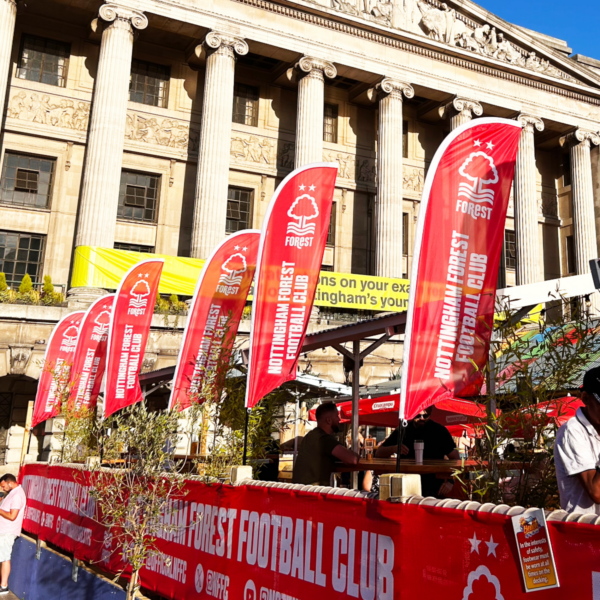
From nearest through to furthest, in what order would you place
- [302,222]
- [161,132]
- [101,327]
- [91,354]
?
[302,222] < [91,354] < [101,327] < [161,132]

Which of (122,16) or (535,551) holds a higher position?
(122,16)

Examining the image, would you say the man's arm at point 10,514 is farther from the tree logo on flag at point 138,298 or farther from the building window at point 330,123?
the building window at point 330,123

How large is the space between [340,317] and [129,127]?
1212cm

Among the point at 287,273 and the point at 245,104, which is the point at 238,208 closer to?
the point at 245,104

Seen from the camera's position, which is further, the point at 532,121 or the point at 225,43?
the point at 532,121

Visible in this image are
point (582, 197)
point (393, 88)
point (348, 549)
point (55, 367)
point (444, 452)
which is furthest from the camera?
point (582, 197)

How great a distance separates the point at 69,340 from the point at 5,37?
14115mm

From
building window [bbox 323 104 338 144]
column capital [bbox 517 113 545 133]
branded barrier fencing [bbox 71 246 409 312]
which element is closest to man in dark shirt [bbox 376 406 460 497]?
branded barrier fencing [bbox 71 246 409 312]

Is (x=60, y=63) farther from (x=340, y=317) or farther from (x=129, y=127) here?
(x=340, y=317)

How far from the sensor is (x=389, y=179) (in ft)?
94.2

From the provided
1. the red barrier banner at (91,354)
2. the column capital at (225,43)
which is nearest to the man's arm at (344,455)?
the red barrier banner at (91,354)

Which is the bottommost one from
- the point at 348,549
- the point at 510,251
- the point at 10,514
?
the point at 10,514

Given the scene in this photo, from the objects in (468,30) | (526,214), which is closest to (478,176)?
(526,214)

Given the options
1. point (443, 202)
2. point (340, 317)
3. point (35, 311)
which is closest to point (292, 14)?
point (340, 317)
